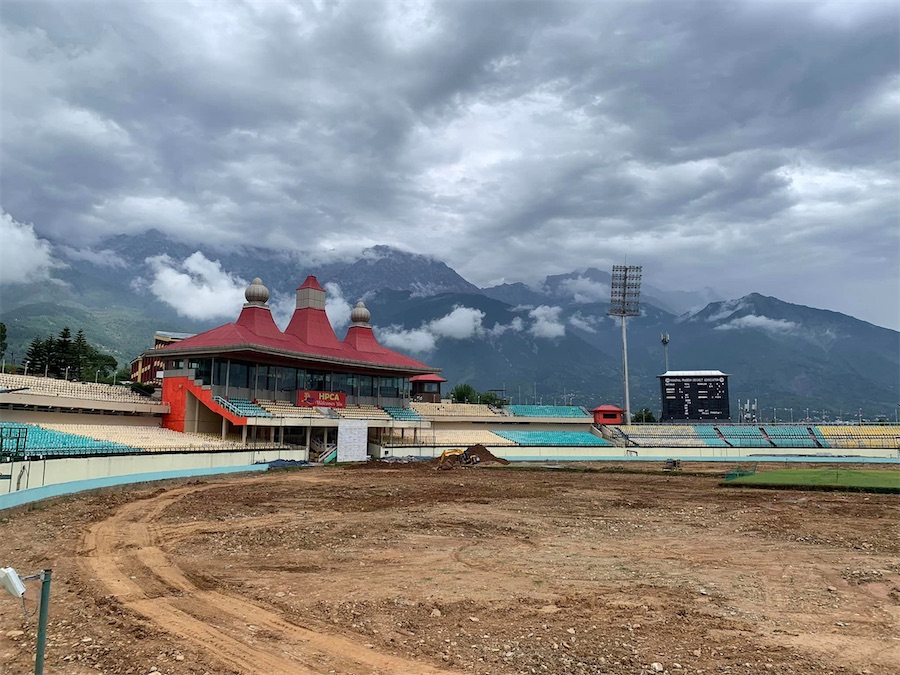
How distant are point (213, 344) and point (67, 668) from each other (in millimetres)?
42311

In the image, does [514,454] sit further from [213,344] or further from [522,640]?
[522,640]

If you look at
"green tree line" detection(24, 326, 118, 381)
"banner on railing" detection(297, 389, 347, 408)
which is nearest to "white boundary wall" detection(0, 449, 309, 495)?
"banner on railing" detection(297, 389, 347, 408)

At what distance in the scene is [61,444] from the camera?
30547mm

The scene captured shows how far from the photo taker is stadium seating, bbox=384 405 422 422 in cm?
5847

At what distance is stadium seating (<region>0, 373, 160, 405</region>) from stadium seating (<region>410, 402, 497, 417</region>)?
28295 millimetres

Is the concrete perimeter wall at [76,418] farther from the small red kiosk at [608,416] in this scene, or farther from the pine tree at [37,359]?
the pine tree at [37,359]

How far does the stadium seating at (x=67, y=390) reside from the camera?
39844 mm

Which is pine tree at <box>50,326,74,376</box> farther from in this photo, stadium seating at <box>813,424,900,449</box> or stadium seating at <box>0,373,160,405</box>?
stadium seating at <box>813,424,900,449</box>

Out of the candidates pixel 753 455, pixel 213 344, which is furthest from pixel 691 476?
pixel 213 344

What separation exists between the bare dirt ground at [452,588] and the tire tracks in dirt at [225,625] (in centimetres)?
4

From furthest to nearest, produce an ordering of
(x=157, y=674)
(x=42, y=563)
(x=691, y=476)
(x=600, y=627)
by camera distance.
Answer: (x=691, y=476) → (x=42, y=563) → (x=600, y=627) → (x=157, y=674)

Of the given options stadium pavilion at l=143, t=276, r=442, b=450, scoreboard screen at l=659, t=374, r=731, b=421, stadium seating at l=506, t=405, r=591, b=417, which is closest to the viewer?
stadium pavilion at l=143, t=276, r=442, b=450

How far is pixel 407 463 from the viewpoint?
154 feet

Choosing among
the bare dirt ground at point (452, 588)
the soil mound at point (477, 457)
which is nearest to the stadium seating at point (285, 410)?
the soil mound at point (477, 457)
